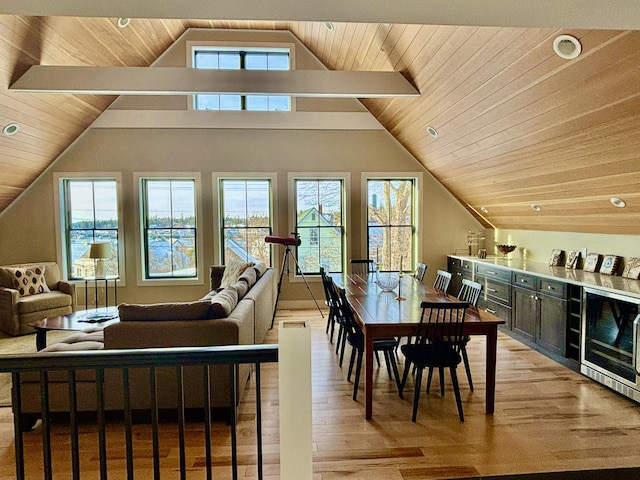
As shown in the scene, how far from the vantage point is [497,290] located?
5.10 metres

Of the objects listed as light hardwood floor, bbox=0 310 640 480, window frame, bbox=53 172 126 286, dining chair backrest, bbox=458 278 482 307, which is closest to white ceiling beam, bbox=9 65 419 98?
window frame, bbox=53 172 126 286

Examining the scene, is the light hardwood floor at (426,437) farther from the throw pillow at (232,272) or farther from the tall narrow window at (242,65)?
the tall narrow window at (242,65)

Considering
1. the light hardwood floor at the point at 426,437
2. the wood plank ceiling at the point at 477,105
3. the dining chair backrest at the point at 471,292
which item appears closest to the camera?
the light hardwood floor at the point at 426,437

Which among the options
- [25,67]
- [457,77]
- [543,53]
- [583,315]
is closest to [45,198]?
[25,67]

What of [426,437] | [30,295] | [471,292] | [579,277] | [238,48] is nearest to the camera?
[426,437]

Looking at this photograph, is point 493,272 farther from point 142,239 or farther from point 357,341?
point 142,239

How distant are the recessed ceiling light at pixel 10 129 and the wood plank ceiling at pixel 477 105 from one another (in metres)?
0.09

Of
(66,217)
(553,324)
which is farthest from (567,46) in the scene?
(66,217)

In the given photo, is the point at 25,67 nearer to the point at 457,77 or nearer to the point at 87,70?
the point at 87,70

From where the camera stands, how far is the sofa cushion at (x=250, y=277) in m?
4.33

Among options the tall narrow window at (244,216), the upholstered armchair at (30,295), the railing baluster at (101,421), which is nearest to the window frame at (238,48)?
the tall narrow window at (244,216)

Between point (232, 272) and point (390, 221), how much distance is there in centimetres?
282

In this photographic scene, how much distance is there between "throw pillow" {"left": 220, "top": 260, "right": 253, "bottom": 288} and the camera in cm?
517

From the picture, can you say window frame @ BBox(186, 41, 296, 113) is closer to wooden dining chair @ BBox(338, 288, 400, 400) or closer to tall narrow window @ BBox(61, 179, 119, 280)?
tall narrow window @ BBox(61, 179, 119, 280)
